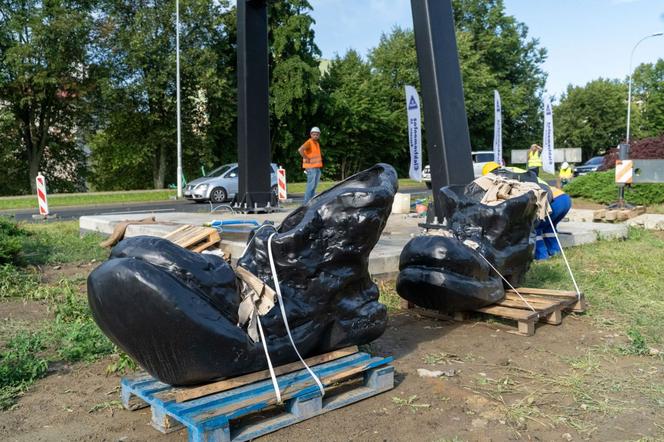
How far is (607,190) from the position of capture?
1741 centimetres

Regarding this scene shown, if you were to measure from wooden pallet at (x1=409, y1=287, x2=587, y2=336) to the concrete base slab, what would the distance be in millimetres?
983

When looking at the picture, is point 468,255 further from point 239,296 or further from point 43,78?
point 43,78

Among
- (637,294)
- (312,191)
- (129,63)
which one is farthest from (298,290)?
(129,63)

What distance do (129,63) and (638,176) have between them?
2199 centimetres

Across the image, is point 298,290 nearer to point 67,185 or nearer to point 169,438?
point 169,438

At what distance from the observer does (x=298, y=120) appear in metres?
34.1

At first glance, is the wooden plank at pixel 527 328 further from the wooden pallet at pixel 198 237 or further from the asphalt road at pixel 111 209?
the asphalt road at pixel 111 209

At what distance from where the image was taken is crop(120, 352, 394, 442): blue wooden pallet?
2.78 metres

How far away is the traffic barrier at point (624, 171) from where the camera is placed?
13.4m

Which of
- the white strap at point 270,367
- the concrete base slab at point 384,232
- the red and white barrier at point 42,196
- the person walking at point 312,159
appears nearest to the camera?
the white strap at point 270,367

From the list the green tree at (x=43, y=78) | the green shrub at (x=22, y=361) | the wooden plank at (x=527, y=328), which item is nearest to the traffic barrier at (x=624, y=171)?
the wooden plank at (x=527, y=328)

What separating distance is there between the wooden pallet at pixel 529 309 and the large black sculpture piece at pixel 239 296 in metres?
1.55

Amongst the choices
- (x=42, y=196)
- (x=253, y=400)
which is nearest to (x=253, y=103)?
(x=42, y=196)

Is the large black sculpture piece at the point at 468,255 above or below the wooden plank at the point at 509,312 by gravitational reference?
above
